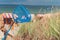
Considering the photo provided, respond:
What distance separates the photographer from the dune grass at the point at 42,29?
16.6 feet

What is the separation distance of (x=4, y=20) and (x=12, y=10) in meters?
0.25

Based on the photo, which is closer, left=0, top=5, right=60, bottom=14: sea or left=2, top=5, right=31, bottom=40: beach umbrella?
left=0, top=5, right=60, bottom=14: sea

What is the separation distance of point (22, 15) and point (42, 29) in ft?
1.61

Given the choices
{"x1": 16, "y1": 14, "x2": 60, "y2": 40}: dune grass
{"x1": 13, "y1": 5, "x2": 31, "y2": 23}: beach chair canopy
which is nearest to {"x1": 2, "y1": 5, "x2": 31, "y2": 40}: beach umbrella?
{"x1": 13, "y1": 5, "x2": 31, "y2": 23}: beach chair canopy

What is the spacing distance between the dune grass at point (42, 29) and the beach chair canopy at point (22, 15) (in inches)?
4.0

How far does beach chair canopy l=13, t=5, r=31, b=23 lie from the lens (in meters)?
5.21

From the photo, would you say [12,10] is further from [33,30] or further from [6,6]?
[33,30]

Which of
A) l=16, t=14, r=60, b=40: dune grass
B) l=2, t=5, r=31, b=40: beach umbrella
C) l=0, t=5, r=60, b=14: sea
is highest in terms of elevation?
l=0, t=5, r=60, b=14: sea

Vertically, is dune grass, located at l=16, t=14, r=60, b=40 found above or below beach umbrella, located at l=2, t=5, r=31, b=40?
below

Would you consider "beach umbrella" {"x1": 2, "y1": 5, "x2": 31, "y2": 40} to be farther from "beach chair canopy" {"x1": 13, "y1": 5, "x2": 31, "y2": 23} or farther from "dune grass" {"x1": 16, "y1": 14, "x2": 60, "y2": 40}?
"dune grass" {"x1": 16, "y1": 14, "x2": 60, "y2": 40}

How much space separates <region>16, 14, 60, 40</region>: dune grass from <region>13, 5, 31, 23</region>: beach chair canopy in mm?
101

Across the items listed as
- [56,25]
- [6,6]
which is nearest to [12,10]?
[6,6]

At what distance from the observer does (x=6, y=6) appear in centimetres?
506

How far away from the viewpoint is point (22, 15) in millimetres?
5250
